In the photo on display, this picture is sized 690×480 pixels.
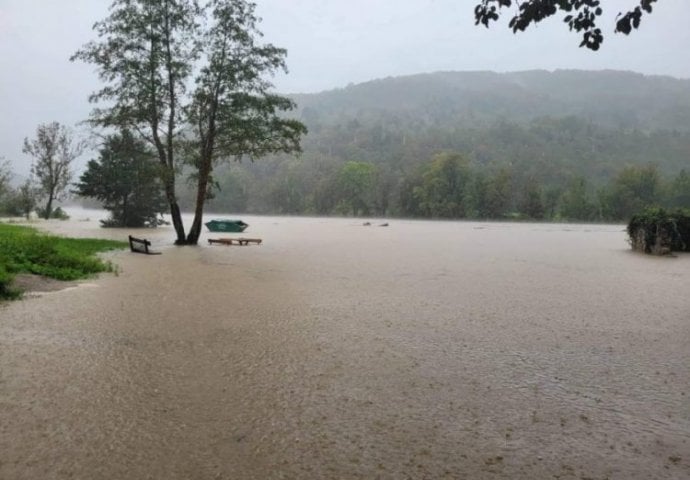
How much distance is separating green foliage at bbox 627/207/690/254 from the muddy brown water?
13.3 m

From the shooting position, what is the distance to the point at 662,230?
21.6 m

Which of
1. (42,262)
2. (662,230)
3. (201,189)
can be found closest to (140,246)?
(201,189)

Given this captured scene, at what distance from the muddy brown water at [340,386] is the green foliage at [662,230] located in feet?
43.6

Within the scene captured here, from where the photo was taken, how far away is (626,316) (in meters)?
8.38

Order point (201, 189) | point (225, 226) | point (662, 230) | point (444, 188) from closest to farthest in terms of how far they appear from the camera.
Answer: point (201, 189)
point (662, 230)
point (225, 226)
point (444, 188)

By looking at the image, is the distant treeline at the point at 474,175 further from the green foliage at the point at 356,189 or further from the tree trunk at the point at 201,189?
the tree trunk at the point at 201,189

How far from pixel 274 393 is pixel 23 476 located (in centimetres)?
196

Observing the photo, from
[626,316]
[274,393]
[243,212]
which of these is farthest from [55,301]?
[243,212]

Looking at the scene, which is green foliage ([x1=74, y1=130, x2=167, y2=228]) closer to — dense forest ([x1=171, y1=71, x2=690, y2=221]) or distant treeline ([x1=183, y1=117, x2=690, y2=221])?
dense forest ([x1=171, y1=71, x2=690, y2=221])

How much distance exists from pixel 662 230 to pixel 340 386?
855 inches

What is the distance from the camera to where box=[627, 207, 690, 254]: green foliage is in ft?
71.1

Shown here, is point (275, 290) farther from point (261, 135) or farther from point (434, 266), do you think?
point (261, 135)

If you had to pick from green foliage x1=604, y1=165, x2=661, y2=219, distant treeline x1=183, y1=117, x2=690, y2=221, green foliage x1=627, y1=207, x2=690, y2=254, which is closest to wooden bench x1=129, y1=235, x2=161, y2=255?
green foliage x1=627, y1=207, x2=690, y2=254

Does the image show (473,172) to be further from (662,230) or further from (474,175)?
(662,230)
